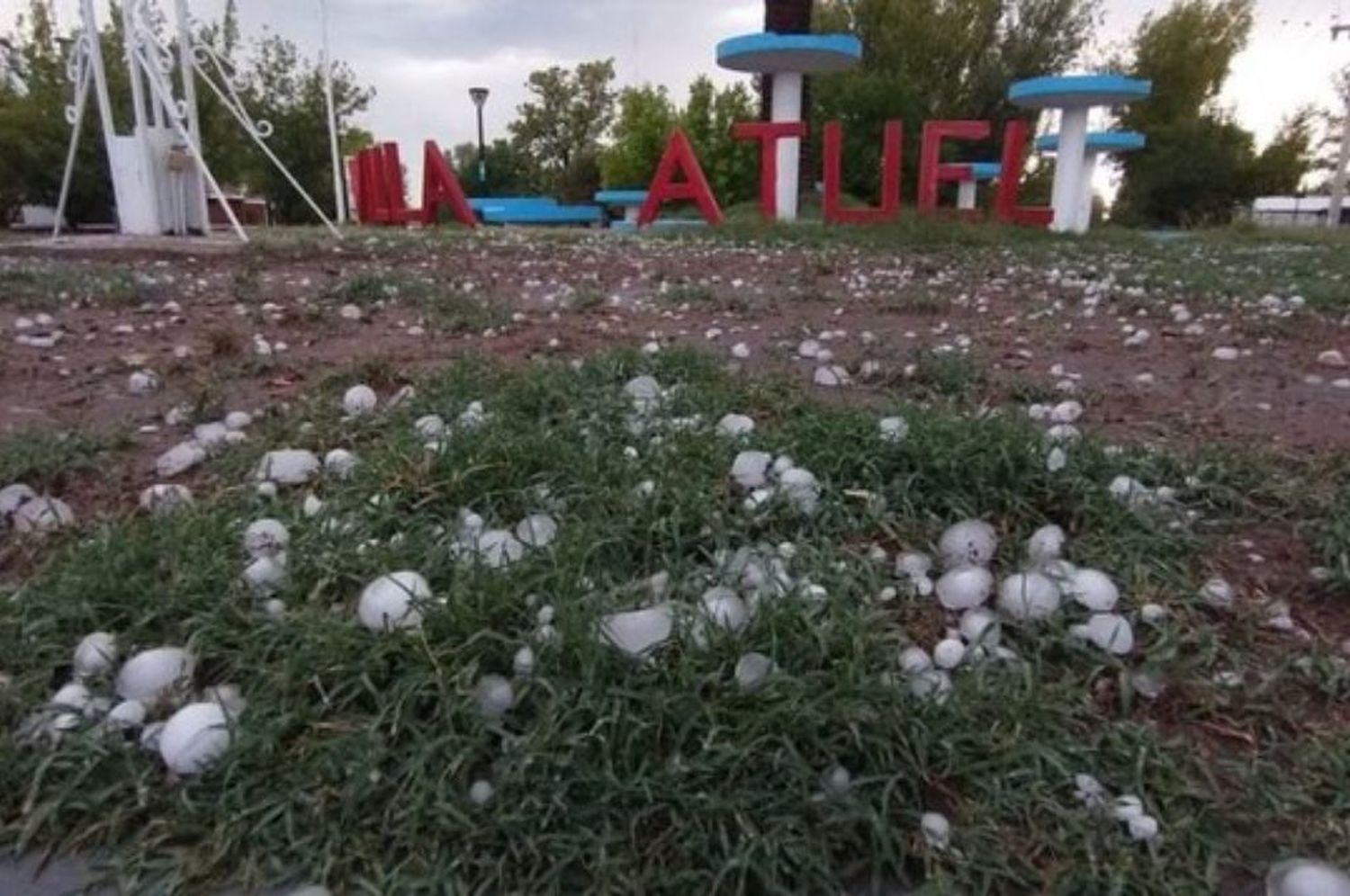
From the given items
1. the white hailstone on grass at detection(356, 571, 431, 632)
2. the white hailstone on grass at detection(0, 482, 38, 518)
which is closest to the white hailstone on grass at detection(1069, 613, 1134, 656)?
the white hailstone on grass at detection(356, 571, 431, 632)

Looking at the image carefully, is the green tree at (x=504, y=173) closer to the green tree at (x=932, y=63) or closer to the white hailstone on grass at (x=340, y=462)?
the green tree at (x=932, y=63)

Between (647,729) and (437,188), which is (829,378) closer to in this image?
(647,729)

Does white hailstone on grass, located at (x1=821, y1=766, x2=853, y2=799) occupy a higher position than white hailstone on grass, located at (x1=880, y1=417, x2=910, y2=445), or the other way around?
white hailstone on grass, located at (x1=880, y1=417, x2=910, y2=445)

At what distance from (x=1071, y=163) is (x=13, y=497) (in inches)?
636

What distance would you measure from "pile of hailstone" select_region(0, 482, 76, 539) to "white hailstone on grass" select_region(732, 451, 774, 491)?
1301 millimetres

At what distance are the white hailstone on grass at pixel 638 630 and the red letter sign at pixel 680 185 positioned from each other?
11585 millimetres

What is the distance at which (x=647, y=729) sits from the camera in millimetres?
1109

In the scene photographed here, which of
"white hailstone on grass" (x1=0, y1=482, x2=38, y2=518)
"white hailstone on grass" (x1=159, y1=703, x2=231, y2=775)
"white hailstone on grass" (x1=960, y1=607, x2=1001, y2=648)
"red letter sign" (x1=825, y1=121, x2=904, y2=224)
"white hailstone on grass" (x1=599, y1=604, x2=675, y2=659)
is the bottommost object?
"white hailstone on grass" (x1=159, y1=703, x2=231, y2=775)

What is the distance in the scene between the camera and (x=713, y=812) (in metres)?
1.03

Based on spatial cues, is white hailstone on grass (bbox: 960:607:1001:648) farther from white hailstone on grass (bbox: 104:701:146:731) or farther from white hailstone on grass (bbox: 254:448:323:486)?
white hailstone on grass (bbox: 254:448:323:486)

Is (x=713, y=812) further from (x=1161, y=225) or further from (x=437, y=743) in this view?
(x=1161, y=225)

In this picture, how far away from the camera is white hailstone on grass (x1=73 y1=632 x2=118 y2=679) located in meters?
1.26

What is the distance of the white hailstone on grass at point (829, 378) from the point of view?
105 inches

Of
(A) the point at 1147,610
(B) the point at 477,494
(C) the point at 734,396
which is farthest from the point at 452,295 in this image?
(A) the point at 1147,610
